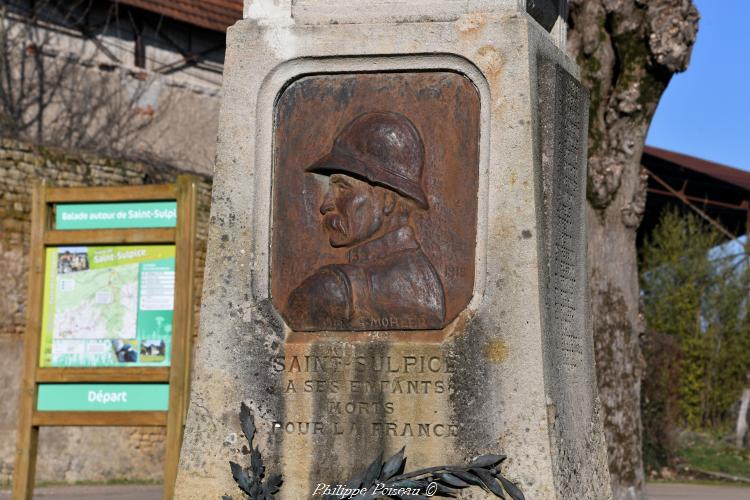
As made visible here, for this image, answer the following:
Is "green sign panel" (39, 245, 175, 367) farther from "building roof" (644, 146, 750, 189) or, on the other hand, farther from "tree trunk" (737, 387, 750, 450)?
"building roof" (644, 146, 750, 189)

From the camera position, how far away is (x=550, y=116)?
5.28 m

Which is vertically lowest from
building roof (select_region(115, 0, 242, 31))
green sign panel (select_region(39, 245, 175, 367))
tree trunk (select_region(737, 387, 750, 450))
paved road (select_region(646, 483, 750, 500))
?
paved road (select_region(646, 483, 750, 500))

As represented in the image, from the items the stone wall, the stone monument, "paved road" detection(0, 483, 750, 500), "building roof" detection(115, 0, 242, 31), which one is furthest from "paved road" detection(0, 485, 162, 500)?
"building roof" detection(115, 0, 242, 31)

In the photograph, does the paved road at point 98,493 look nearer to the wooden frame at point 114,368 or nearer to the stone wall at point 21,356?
the stone wall at point 21,356

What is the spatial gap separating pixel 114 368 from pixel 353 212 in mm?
3604

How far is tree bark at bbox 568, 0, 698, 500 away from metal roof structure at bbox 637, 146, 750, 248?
16.4 m

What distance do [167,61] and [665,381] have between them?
32.6 ft

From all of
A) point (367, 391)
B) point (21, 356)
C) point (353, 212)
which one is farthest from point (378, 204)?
point (21, 356)

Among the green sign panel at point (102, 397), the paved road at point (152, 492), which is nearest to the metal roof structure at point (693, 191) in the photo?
the paved road at point (152, 492)

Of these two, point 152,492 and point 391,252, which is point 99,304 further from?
point 152,492

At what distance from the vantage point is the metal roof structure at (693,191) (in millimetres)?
28609

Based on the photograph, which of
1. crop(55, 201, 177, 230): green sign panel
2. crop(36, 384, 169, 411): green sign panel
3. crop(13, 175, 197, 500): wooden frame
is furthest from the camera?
crop(55, 201, 177, 230): green sign panel

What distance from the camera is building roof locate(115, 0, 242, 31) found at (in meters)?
22.3

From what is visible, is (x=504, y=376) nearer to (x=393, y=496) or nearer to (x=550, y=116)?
(x=393, y=496)
